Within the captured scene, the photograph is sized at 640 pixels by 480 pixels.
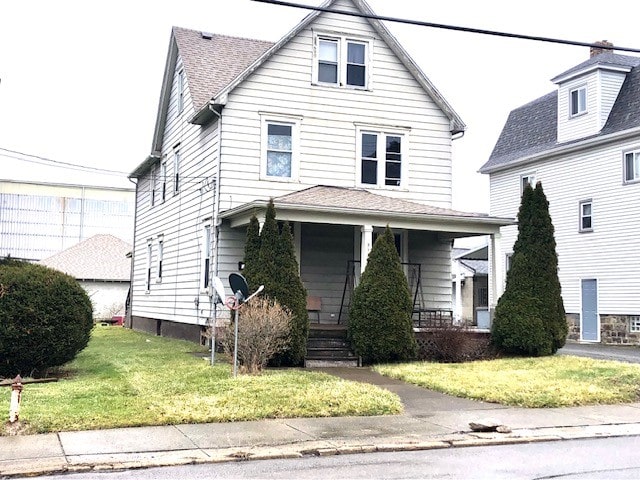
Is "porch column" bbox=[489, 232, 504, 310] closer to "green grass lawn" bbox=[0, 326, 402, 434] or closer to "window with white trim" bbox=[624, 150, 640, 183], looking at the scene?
"green grass lawn" bbox=[0, 326, 402, 434]

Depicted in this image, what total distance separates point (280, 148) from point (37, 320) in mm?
8660

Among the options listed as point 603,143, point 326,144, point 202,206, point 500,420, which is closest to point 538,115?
point 603,143

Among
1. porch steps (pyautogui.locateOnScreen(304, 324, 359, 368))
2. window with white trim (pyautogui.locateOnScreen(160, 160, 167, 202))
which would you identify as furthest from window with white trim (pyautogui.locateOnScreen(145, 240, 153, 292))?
porch steps (pyautogui.locateOnScreen(304, 324, 359, 368))

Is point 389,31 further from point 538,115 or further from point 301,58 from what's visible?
point 538,115

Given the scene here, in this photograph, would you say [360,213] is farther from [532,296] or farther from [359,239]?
[532,296]

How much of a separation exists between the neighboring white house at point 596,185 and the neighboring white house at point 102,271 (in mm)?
24909

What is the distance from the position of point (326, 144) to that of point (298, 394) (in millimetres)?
10103

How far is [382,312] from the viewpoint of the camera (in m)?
16.4

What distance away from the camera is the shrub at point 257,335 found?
1377cm

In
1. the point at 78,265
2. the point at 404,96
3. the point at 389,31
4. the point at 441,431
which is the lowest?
the point at 441,431

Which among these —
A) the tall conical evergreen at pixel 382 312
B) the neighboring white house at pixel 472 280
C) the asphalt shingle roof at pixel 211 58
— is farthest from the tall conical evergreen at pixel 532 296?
the neighboring white house at pixel 472 280

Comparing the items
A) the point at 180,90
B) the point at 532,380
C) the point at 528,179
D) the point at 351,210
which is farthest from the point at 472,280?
the point at 532,380

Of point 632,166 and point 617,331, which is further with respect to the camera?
point 617,331

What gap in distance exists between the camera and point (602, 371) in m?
14.6
